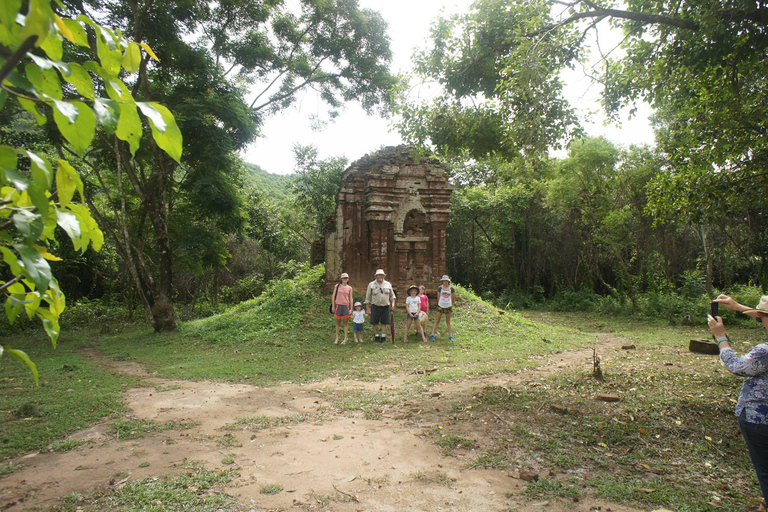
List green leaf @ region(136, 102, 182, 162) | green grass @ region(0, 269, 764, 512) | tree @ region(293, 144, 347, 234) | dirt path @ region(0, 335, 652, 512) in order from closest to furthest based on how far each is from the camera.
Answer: green leaf @ region(136, 102, 182, 162) < dirt path @ region(0, 335, 652, 512) < green grass @ region(0, 269, 764, 512) < tree @ region(293, 144, 347, 234)

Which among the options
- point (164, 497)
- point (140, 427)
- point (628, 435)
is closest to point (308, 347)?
point (140, 427)

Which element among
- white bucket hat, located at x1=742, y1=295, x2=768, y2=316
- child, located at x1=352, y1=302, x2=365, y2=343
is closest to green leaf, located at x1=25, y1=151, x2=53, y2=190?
white bucket hat, located at x1=742, y1=295, x2=768, y2=316

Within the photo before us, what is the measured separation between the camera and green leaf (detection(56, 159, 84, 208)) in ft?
3.64

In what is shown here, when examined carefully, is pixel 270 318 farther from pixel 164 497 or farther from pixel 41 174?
pixel 41 174

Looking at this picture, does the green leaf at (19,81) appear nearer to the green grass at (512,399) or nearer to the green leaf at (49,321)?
the green leaf at (49,321)

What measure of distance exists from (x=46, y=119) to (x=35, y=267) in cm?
32

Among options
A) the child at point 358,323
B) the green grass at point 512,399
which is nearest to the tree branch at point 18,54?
the green grass at point 512,399

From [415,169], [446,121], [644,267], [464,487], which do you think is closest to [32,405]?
[464,487]

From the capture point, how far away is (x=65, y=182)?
1.13 m

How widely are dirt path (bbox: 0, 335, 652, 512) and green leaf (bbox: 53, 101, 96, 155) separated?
2.73 m

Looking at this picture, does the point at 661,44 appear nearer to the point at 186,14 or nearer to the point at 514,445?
the point at 514,445

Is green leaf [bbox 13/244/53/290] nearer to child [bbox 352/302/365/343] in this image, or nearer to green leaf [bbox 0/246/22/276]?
green leaf [bbox 0/246/22/276]

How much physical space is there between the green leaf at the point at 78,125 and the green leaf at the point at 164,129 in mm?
108

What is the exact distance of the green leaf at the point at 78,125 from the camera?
3.13 feet
